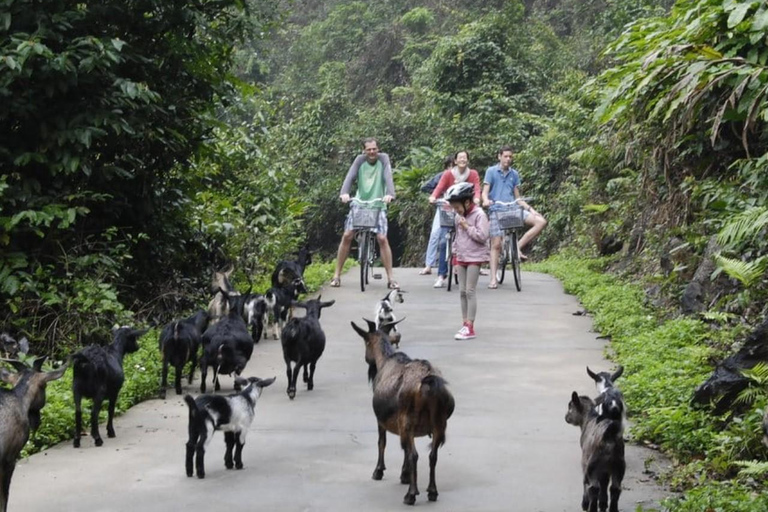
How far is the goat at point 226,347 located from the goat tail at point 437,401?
10.6 ft

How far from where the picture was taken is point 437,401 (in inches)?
276

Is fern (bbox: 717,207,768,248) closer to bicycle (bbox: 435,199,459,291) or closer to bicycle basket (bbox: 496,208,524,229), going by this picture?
bicycle basket (bbox: 496,208,524,229)

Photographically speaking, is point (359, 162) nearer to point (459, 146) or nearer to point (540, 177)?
point (540, 177)

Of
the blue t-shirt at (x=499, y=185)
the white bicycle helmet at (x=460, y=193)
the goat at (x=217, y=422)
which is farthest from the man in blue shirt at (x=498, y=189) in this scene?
the goat at (x=217, y=422)

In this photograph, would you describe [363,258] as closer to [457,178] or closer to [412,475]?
[457,178]

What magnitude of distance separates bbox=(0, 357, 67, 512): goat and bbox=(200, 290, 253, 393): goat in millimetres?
2612

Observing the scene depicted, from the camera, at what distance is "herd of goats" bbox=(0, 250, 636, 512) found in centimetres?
657

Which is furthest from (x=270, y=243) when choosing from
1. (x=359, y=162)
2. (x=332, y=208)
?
(x=332, y=208)

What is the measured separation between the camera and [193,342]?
10156 millimetres

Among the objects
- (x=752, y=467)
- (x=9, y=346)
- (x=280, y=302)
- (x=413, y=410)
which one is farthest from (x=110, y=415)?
(x=752, y=467)

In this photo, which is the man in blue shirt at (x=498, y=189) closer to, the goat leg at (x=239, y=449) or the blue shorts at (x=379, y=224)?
the blue shorts at (x=379, y=224)

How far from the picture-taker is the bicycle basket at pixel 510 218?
54.2 feet

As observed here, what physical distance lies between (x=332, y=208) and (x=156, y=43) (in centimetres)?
2080

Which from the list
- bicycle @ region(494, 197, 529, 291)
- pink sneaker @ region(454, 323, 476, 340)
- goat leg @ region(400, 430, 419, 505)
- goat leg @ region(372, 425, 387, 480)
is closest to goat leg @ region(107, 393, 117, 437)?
goat leg @ region(372, 425, 387, 480)
